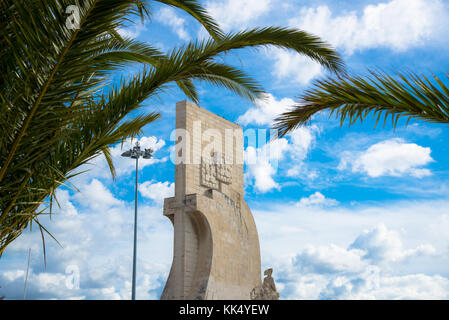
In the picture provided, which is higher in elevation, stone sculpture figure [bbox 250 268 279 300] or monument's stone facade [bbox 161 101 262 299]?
monument's stone facade [bbox 161 101 262 299]

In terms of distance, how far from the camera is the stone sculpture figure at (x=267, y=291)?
43.2ft

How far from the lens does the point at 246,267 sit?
14.9 meters

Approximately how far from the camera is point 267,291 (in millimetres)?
13195

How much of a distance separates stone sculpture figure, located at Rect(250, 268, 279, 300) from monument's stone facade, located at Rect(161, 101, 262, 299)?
76 cm

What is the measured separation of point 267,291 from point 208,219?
8.39ft

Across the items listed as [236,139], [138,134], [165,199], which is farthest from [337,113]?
[236,139]

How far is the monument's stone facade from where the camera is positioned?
13102 mm

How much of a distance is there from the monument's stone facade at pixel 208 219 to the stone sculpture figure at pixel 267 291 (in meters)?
0.76
